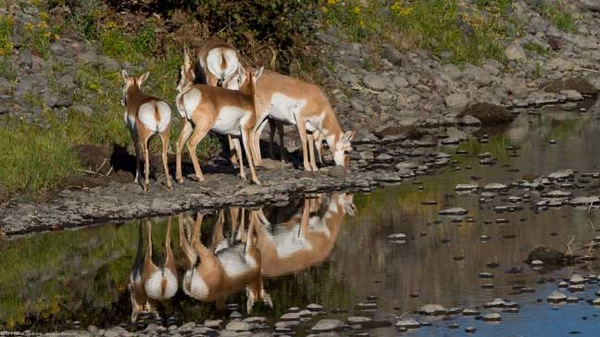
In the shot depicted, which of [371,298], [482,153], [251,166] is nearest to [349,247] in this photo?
[371,298]

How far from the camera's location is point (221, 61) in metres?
22.7

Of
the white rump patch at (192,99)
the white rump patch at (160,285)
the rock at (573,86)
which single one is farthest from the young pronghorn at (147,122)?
the rock at (573,86)

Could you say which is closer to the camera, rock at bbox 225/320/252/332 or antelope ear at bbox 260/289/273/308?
rock at bbox 225/320/252/332

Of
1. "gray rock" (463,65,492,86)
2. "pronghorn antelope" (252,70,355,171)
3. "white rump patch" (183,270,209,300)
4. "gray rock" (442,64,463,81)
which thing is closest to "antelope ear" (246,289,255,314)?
"white rump patch" (183,270,209,300)

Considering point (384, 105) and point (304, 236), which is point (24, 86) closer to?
point (384, 105)

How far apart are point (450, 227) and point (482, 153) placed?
615 cm

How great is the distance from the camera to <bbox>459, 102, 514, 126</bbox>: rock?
27.4 metres

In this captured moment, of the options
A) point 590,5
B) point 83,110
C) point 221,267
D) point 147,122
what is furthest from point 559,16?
point 221,267

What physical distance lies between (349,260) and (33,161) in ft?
19.1

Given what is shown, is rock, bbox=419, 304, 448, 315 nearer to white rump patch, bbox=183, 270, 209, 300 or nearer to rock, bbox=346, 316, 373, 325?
rock, bbox=346, 316, 373, 325

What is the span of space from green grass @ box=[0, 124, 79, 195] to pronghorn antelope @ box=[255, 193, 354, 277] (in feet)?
10.4

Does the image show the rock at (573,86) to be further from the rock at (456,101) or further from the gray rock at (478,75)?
the rock at (456,101)

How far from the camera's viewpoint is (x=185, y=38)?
87.5ft

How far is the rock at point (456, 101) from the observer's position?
28297 millimetres
